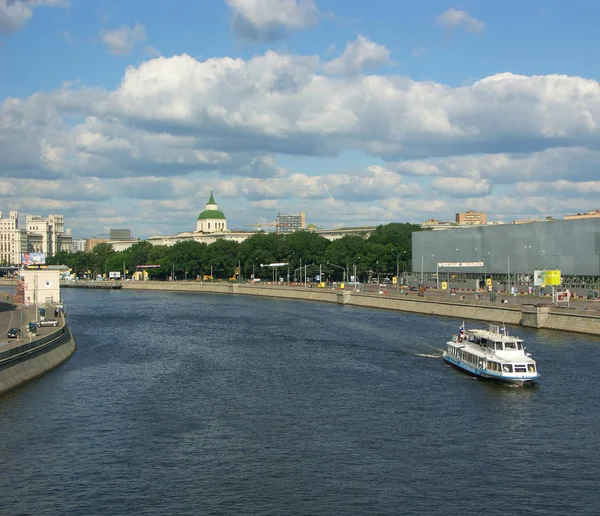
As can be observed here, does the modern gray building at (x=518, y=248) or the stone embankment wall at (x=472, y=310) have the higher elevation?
the modern gray building at (x=518, y=248)

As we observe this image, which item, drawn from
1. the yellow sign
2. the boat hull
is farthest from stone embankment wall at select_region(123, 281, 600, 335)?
the boat hull

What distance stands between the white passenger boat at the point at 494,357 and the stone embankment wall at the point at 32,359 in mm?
29895

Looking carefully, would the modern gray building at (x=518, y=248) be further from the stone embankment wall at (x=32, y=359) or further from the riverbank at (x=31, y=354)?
the stone embankment wall at (x=32, y=359)

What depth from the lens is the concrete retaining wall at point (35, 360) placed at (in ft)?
167

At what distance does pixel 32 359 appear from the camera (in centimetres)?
5684

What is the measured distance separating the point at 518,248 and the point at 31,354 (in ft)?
272

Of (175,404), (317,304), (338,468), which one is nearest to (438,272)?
(317,304)

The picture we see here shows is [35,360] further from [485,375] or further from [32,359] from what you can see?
[485,375]

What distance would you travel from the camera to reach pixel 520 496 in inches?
1265

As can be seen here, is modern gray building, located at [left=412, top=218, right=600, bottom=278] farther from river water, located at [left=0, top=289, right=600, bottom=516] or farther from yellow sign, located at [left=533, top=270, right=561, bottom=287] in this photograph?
river water, located at [left=0, top=289, right=600, bottom=516]

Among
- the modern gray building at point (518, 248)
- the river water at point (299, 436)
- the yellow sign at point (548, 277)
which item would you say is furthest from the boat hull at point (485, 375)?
the modern gray building at point (518, 248)

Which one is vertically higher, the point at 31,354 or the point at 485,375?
the point at 31,354

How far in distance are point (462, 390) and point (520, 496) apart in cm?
2078

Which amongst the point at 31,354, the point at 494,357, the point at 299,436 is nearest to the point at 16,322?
the point at 31,354
